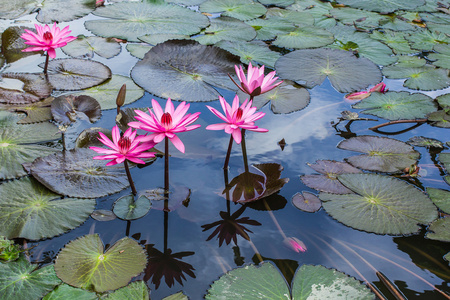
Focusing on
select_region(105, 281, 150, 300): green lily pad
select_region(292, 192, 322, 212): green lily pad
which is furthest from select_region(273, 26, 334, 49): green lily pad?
select_region(105, 281, 150, 300): green lily pad

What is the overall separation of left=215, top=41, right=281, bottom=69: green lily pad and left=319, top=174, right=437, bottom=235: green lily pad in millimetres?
1487

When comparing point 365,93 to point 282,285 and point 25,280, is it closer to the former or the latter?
point 282,285

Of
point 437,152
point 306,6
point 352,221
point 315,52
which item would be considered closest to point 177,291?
point 352,221

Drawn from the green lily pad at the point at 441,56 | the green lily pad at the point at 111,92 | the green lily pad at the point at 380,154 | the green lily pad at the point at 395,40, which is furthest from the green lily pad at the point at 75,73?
the green lily pad at the point at 441,56

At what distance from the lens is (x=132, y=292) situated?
1462 mm

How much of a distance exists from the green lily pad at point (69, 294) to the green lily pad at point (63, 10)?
2.97 meters

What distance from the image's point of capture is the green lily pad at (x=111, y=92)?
8.61 ft

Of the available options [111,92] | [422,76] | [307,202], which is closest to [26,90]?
[111,92]

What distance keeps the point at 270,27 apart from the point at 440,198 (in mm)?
2479

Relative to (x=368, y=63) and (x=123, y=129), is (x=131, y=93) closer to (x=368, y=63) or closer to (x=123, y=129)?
(x=123, y=129)

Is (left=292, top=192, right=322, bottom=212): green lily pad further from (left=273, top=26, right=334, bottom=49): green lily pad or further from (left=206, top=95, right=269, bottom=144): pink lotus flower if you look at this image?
(left=273, top=26, right=334, bottom=49): green lily pad

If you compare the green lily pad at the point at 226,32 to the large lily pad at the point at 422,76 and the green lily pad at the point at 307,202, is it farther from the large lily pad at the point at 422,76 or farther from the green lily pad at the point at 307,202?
the green lily pad at the point at 307,202

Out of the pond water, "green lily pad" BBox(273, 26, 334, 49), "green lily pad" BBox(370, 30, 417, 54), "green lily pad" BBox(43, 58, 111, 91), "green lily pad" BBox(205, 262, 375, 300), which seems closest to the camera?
"green lily pad" BBox(205, 262, 375, 300)

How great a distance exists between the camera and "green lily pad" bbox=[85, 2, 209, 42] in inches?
140
